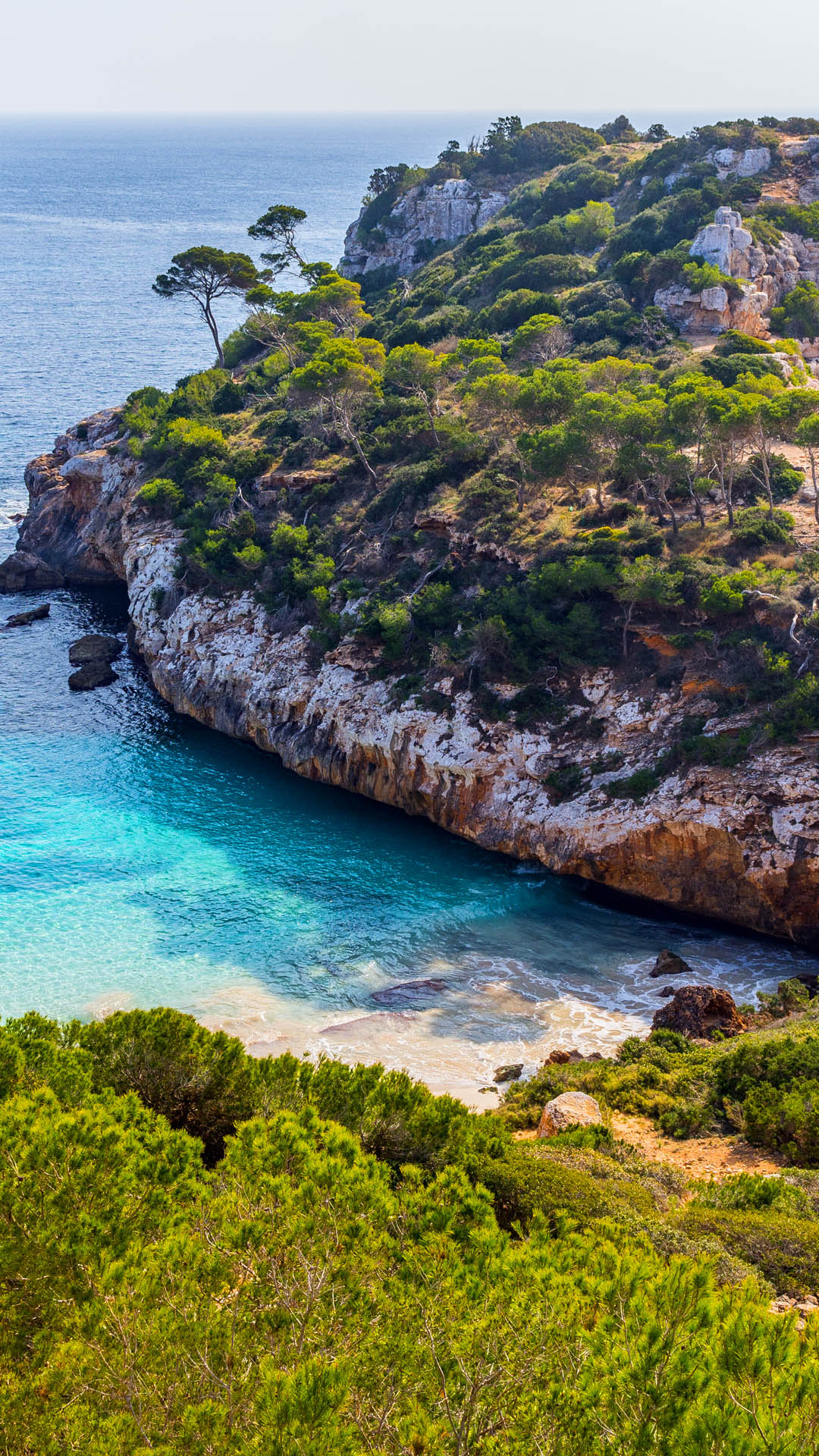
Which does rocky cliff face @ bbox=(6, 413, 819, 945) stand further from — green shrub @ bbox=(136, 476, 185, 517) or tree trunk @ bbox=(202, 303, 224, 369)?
tree trunk @ bbox=(202, 303, 224, 369)

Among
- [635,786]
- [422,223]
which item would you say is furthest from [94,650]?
[422,223]

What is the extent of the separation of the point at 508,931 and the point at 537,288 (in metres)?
44.9

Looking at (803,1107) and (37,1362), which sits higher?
(37,1362)

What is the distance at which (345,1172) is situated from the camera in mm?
12273

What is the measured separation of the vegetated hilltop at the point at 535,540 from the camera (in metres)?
31.8

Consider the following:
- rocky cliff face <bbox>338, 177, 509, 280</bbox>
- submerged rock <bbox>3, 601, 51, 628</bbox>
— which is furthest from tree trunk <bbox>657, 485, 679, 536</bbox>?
rocky cliff face <bbox>338, 177, 509, 280</bbox>

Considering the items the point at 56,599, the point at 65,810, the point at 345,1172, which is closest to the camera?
the point at 345,1172

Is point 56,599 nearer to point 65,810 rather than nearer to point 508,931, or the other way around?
point 65,810

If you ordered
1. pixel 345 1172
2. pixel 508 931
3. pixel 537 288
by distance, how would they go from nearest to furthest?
1. pixel 345 1172
2. pixel 508 931
3. pixel 537 288

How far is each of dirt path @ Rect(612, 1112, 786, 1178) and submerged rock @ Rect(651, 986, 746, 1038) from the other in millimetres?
4834

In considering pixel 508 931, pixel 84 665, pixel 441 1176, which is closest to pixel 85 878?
pixel 508 931

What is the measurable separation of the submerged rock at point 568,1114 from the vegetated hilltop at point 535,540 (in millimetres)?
11771

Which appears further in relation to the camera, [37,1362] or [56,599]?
[56,599]

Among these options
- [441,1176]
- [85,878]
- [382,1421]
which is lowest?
[85,878]
